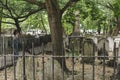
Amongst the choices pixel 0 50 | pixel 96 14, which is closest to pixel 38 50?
pixel 0 50

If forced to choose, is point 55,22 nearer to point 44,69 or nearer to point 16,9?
point 44,69

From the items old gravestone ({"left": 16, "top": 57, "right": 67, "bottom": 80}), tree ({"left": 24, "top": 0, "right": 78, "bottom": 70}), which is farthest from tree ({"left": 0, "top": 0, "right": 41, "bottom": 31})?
old gravestone ({"left": 16, "top": 57, "right": 67, "bottom": 80})

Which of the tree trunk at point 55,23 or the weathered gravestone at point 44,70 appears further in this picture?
the tree trunk at point 55,23

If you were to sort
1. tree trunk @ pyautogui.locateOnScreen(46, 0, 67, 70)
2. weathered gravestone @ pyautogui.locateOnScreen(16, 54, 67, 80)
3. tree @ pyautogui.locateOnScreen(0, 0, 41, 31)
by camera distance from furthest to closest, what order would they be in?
tree @ pyautogui.locateOnScreen(0, 0, 41, 31)
tree trunk @ pyautogui.locateOnScreen(46, 0, 67, 70)
weathered gravestone @ pyautogui.locateOnScreen(16, 54, 67, 80)

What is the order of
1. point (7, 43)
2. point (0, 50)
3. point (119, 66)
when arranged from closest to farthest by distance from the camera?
point (119, 66) < point (0, 50) < point (7, 43)

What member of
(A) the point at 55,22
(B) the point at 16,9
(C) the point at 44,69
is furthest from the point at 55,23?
(B) the point at 16,9

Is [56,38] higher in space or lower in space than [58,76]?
higher

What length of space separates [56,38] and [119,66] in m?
3.05

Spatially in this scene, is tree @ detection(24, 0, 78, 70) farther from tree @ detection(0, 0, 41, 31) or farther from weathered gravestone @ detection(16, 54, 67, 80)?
tree @ detection(0, 0, 41, 31)

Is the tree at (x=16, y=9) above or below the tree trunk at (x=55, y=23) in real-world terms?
above

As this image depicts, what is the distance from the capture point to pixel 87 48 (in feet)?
45.6

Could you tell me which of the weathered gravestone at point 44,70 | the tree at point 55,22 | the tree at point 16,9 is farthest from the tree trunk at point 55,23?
the tree at point 16,9

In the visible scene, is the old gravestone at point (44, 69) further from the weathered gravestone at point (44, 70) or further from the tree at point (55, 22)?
the tree at point (55, 22)

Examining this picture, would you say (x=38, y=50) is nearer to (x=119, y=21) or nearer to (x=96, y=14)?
(x=96, y=14)
